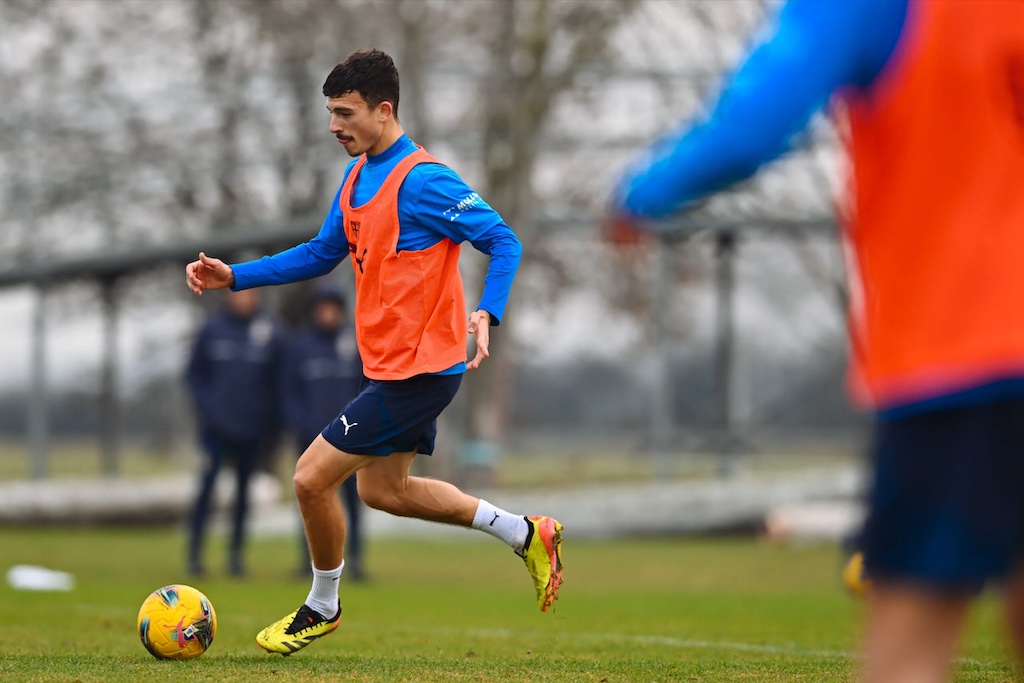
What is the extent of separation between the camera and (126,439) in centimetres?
2081

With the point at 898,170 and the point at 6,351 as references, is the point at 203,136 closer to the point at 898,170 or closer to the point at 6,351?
the point at 6,351

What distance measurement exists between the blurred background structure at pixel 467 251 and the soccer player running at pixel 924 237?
50.1 feet

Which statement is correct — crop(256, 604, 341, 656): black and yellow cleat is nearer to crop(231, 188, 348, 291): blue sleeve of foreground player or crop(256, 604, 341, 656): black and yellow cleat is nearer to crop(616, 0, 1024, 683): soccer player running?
crop(231, 188, 348, 291): blue sleeve of foreground player

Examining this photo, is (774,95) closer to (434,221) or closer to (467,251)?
(434,221)

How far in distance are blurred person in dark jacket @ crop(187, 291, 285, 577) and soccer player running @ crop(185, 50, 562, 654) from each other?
6636mm

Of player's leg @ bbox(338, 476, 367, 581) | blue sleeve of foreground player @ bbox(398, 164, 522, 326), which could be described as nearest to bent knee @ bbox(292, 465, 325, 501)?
blue sleeve of foreground player @ bbox(398, 164, 522, 326)

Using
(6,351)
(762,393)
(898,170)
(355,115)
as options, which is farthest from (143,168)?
(898,170)

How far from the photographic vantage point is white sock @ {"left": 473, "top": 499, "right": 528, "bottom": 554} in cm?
629

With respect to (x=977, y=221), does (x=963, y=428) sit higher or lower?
lower

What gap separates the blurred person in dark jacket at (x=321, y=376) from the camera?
12062mm

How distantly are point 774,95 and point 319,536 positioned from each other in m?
3.80

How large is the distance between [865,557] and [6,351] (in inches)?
737

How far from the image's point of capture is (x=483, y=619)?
8.84 metres

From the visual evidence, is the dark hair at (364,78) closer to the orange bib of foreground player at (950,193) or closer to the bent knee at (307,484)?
the bent knee at (307,484)
